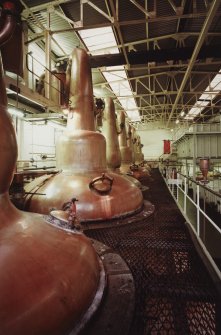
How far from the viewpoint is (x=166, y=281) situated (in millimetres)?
1918

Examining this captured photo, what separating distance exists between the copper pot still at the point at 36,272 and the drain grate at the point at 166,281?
15.5 inches

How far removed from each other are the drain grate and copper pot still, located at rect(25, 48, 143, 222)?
12.1 inches

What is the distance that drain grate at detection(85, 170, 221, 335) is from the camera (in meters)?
1.52

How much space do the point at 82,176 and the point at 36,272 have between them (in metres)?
1.99

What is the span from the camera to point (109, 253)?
2.27m

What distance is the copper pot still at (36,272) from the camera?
41.3 inches

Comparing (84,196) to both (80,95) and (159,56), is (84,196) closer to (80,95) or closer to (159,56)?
(80,95)

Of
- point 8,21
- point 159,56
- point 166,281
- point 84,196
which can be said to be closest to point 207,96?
point 159,56

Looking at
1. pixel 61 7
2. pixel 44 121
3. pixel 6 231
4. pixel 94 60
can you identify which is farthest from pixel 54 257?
pixel 94 60

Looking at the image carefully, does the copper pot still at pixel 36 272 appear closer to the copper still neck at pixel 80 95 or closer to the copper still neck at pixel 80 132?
the copper still neck at pixel 80 132

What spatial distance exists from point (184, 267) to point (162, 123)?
24228mm

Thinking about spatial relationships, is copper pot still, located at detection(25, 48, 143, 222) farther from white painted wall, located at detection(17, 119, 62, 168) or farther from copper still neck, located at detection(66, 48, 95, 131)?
white painted wall, located at detection(17, 119, 62, 168)

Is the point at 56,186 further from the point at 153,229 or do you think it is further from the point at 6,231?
the point at 6,231

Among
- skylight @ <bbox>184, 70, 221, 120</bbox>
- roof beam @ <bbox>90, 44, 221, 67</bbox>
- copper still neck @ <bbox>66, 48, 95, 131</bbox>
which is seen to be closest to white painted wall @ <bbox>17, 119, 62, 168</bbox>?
roof beam @ <bbox>90, 44, 221, 67</bbox>
